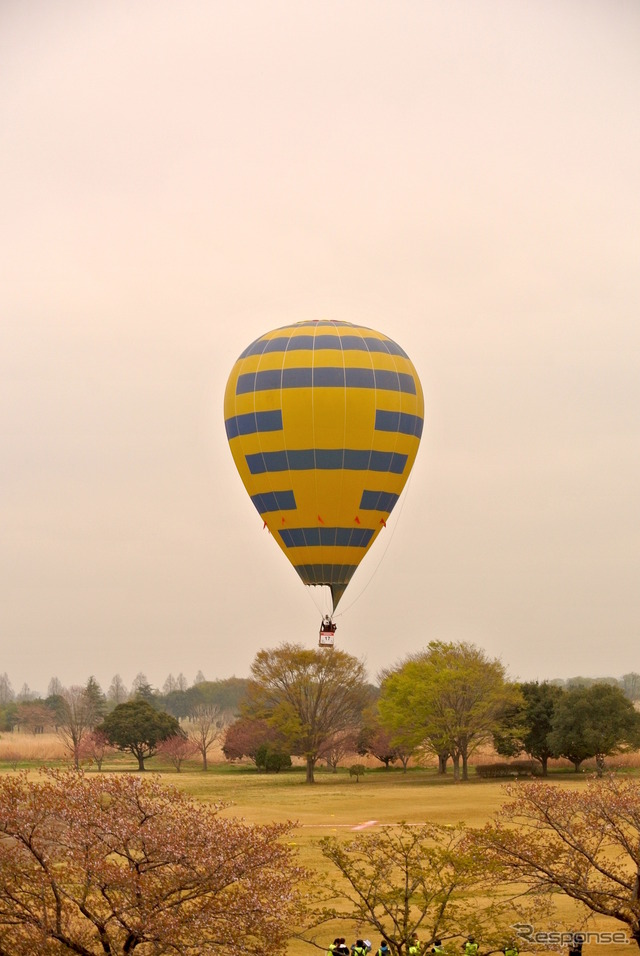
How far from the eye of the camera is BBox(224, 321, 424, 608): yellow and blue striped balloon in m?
50.0

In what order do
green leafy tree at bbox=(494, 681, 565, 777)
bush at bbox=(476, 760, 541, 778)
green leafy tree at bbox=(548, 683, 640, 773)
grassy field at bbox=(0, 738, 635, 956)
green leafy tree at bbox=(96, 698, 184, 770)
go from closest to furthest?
grassy field at bbox=(0, 738, 635, 956) < green leafy tree at bbox=(548, 683, 640, 773) < green leafy tree at bbox=(494, 681, 565, 777) < bush at bbox=(476, 760, 541, 778) < green leafy tree at bbox=(96, 698, 184, 770)

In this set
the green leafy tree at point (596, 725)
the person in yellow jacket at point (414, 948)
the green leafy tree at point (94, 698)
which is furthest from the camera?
the green leafy tree at point (94, 698)

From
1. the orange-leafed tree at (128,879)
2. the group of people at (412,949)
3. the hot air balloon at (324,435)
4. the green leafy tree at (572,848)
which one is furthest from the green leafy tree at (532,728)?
the orange-leafed tree at (128,879)

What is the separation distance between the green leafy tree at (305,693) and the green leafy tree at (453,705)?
Answer: 230 inches

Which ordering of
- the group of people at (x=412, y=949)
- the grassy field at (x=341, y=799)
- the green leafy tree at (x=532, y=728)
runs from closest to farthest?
the group of people at (x=412, y=949) → the grassy field at (x=341, y=799) → the green leafy tree at (x=532, y=728)

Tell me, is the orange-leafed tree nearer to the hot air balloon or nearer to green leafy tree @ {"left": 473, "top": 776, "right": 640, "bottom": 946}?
green leafy tree @ {"left": 473, "top": 776, "right": 640, "bottom": 946}

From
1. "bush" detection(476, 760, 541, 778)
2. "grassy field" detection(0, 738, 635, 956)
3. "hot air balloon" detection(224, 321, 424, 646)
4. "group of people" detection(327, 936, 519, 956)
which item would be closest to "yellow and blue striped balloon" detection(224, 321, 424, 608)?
"hot air balloon" detection(224, 321, 424, 646)

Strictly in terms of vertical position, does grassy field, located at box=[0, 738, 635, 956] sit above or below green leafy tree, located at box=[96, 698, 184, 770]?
below

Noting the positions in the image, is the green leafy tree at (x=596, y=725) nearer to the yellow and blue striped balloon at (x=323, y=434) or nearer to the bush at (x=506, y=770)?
the bush at (x=506, y=770)

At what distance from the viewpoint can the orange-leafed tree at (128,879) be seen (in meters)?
22.5

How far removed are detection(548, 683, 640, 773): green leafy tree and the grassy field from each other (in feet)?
6.66

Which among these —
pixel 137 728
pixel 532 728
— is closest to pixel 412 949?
pixel 532 728

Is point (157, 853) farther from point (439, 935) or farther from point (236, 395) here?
point (236, 395)

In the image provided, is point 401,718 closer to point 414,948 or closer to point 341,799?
point 341,799
